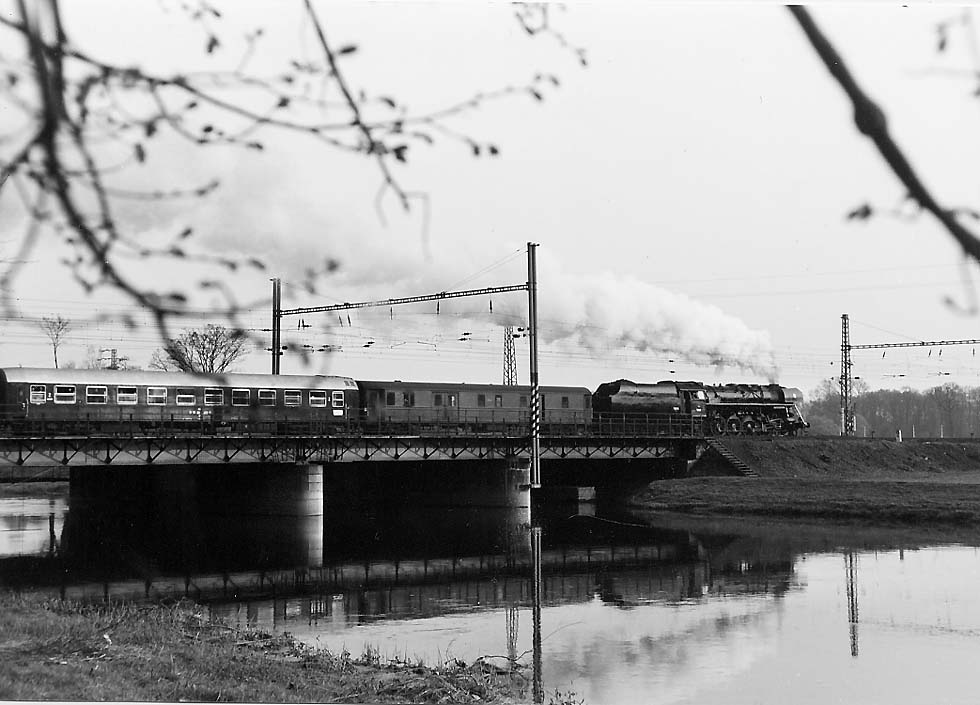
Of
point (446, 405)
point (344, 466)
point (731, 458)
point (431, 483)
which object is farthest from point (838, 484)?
point (344, 466)

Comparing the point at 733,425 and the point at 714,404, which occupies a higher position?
the point at 714,404

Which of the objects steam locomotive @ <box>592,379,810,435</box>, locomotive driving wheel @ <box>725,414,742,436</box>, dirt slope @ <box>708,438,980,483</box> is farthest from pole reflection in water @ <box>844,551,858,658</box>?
locomotive driving wheel @ <box>725,414,742,436</box>

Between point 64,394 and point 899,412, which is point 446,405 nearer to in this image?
point 64,394

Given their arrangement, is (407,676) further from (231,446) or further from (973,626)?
(231,446)

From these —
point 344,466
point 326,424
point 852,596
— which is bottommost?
point 852,596

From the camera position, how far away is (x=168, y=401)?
160 feet

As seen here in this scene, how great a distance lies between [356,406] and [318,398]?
7.91 feet

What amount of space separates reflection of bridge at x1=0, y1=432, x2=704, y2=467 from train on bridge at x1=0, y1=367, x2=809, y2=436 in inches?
23.1

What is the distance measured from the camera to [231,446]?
45.6 meters

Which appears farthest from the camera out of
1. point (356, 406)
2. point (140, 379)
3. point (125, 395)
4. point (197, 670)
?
point (356, 406)

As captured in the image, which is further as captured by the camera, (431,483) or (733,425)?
(733,425)

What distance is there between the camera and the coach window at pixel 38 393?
4512cm

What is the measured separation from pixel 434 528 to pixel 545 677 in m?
31.8

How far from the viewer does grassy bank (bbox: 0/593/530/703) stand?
14273mm
